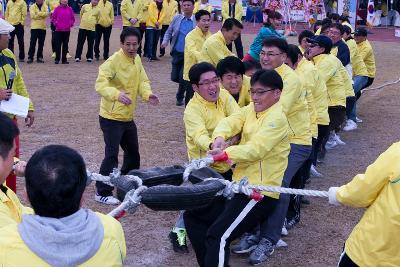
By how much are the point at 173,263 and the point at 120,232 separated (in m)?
3.15

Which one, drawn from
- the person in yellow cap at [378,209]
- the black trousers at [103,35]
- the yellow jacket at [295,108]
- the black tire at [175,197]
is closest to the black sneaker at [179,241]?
the yellow jacket at [295,108]

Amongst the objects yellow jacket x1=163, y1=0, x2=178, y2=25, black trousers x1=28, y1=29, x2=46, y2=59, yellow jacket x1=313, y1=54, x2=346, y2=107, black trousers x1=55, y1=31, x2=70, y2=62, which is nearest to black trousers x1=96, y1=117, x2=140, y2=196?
yellow jacket x1=313, y1=54, x2=346, y2=107

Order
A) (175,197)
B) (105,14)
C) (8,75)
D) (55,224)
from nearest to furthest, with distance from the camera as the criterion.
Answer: (55,224) → (175,197) → (8,75) → (105,14)

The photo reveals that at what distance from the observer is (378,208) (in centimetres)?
371

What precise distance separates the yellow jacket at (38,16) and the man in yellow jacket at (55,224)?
1546 cm

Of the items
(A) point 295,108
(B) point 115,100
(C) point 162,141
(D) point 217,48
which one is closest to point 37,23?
(C) point 162,141

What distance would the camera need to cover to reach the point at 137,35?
23.1ft

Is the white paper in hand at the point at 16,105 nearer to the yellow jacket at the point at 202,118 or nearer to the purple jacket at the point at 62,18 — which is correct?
the yellow jacket at the point at 202,118

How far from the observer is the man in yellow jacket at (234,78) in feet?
21.1

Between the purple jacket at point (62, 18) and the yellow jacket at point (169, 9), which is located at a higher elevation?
the yellow jacket at point (169, 9)

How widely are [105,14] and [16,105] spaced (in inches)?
493

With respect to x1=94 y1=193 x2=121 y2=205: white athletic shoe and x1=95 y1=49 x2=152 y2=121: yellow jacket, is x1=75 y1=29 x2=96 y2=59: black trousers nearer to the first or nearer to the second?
x1=95 y1=49 x2=152 y2=121: yellow jacket

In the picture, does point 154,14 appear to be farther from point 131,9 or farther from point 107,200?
point 107,200

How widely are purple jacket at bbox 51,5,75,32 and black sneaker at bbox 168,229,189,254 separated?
12.3 metres
